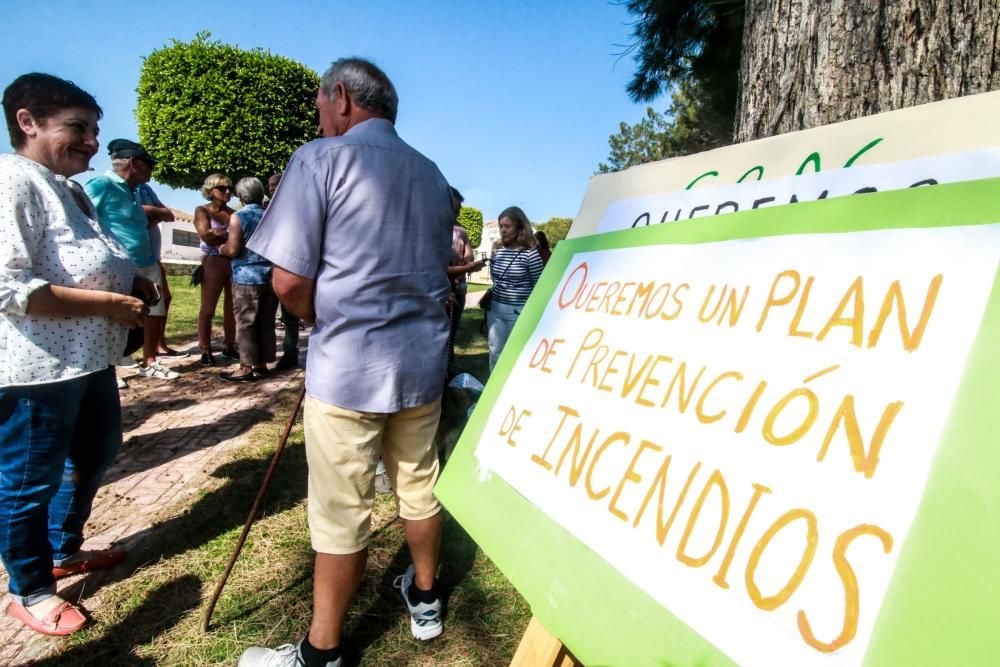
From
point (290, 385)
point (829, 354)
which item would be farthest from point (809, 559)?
point (290, 385)

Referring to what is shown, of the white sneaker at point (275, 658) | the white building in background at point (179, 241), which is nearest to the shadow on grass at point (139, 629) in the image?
the white sneaker at point (275, 658)

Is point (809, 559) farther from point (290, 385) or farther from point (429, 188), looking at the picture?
point (290, 385)

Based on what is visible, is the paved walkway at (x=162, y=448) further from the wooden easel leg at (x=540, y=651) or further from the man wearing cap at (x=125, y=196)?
the wooden easel leg at (x=540, y=651)

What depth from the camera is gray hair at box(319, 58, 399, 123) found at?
58.4 inches

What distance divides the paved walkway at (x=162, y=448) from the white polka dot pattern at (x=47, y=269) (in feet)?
3.21

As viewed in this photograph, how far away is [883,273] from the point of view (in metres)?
0.58

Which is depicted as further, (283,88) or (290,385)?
(283,88)

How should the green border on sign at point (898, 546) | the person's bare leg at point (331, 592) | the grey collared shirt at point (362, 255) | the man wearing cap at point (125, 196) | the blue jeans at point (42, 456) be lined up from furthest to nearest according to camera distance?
the man wearing cap at point (125, 196) < the blue jeans at point (42, 456) < the person's bare leg at point (331, 592) < the grey collared shirt at point (362, 255) < the green border on sign at point (898, 546)

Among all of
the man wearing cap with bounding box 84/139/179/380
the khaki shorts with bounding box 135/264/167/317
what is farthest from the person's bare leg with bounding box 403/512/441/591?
the khaki shorts with bounding box 135/264/167/317

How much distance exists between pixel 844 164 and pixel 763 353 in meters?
0.31

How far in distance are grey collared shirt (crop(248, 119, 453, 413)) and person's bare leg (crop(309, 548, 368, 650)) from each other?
0.45 meters

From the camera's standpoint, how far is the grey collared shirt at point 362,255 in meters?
1.31

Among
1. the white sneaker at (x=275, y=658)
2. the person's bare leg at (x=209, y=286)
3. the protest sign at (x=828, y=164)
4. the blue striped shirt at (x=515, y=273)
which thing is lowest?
the white sneaker at (x=275, y=658)

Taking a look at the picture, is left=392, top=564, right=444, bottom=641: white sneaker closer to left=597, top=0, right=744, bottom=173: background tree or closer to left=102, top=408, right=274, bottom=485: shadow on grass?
left=102, top=408, right=274, bottom=485: shadow on grass
